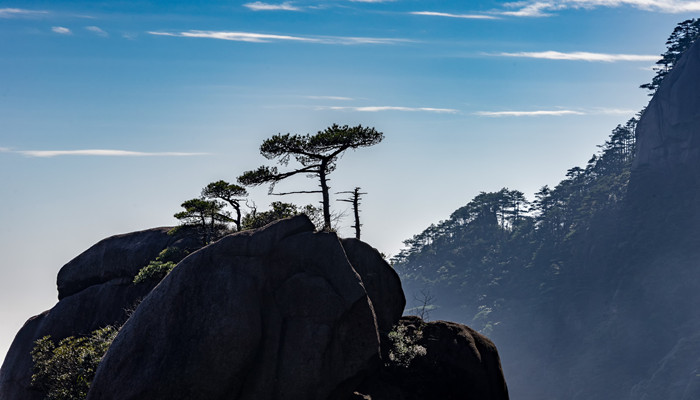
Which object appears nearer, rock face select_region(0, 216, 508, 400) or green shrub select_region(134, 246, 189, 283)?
rock face select_region(0, 216, 508, 400)

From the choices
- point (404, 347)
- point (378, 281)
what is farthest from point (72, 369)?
point (404, 347)

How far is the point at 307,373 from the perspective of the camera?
81.3ft

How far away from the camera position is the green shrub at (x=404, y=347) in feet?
92.3

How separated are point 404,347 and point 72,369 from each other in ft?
56.2

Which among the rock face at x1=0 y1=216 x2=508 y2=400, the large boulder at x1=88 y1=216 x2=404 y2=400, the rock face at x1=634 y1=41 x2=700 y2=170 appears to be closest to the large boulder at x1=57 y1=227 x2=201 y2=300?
the rock face at x1=0 y1=216 x2=508 y2=400

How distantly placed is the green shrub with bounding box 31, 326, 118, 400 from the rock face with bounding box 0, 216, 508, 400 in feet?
20.5

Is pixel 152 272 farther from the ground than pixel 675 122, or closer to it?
Answer: closer to it

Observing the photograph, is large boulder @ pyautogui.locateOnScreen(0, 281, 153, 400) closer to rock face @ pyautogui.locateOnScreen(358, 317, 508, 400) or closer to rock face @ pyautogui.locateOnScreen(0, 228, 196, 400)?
rock face @ pyautogui.locateOnScreen(0, 228, 196, 400)

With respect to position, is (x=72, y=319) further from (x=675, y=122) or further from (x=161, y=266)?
(x=675, y=122)

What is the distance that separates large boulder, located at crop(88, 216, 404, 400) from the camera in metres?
23.9

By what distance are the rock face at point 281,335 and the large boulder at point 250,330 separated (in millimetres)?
43

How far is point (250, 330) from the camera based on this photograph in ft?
81.0

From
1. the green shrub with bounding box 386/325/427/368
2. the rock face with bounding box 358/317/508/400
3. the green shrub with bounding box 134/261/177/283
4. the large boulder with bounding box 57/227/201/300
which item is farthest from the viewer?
the large boulder with bounding box 57/227/201/300

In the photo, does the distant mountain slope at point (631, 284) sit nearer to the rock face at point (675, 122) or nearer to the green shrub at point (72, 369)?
the rock face at point (675, 122)
